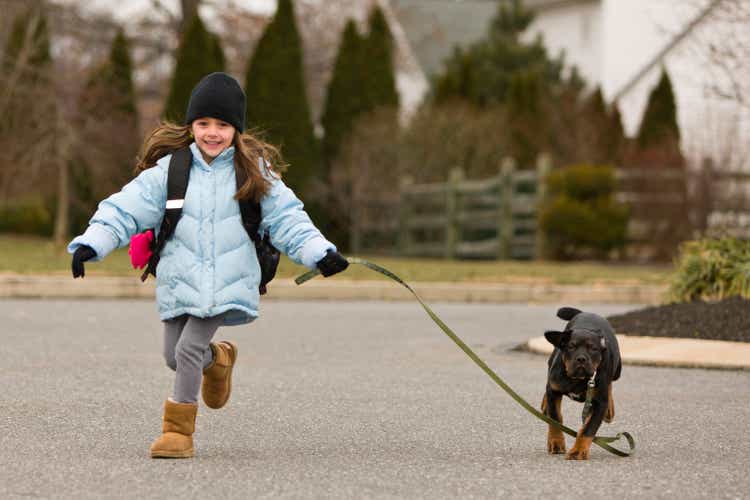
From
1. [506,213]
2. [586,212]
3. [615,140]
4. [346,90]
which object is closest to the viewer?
[586,212]

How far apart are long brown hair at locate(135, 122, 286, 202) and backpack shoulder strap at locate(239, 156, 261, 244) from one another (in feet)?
0.07

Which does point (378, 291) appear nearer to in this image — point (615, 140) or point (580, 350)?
point (580, 350)

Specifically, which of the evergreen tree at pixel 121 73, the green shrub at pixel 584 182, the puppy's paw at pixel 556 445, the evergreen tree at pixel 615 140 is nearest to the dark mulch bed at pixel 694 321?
the puppy's paw at pixel 556 445

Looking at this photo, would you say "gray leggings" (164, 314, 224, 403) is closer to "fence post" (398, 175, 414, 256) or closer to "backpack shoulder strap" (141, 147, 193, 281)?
"backpack shoulder strap" (141, 147, 193, 281)

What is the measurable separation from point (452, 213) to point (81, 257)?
2167 centimetres

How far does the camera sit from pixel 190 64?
91.6 ft

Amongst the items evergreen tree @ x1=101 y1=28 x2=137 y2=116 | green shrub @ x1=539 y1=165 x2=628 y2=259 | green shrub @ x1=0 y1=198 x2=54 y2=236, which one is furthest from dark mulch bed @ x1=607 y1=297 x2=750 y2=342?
green shrub @ x1=0 y1=198 x2=54 y2=236

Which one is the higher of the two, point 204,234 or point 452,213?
point 204,234

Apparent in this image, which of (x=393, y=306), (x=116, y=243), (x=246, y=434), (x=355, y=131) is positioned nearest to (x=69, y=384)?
(x=246, y=434)

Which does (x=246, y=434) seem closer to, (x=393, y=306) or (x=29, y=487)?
(x=29, y=487)

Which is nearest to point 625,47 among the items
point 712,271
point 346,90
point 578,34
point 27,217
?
point 578,34

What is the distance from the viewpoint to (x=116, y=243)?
577 cm

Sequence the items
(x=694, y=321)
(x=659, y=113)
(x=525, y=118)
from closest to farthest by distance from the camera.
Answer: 1. (x=694, y=321)
2. (x=659, y=113)
3. (x=525, y=118)

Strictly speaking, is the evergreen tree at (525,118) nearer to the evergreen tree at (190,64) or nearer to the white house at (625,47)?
→ the white house at (625,47)
